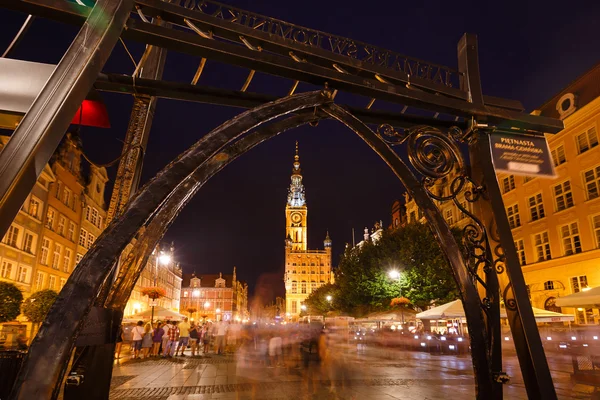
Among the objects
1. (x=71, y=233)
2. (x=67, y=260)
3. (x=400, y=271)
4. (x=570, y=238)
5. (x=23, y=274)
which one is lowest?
(x=23, y=274)

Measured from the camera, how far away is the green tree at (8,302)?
16.9 m

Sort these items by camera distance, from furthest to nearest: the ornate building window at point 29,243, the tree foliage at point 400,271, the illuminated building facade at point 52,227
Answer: the tree foliage at point 400,271 < the ornate building window at point 29,243 < the illuminated building facade at point 52,227

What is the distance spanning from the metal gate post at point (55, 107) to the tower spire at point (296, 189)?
176m

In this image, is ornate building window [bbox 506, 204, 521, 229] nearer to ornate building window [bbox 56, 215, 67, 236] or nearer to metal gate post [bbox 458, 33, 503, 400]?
metal gate post [bbox 458, 33, 503, 400]

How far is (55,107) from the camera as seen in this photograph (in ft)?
8.49

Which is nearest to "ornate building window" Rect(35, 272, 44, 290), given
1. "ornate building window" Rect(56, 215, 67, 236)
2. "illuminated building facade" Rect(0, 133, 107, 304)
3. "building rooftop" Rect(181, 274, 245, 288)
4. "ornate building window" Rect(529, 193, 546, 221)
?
"illuminated building facade" Rect(0, 133, 107, 304)

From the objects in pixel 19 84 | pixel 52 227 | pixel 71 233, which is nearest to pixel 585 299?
pixel 19 84

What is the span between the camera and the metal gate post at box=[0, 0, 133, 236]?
7.88 ft

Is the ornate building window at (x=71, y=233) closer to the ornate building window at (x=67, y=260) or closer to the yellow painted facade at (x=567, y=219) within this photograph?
the ornate building window at (x=67, y=260)

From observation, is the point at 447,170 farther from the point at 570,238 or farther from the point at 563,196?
the point at 563,196

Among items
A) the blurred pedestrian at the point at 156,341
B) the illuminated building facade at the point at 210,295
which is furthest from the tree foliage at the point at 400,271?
the illuminated building facade at the point at 210,295

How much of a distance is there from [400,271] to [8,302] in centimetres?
2461

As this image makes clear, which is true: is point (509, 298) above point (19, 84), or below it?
below

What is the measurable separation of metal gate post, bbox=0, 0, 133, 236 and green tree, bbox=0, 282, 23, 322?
18252 millimetres
